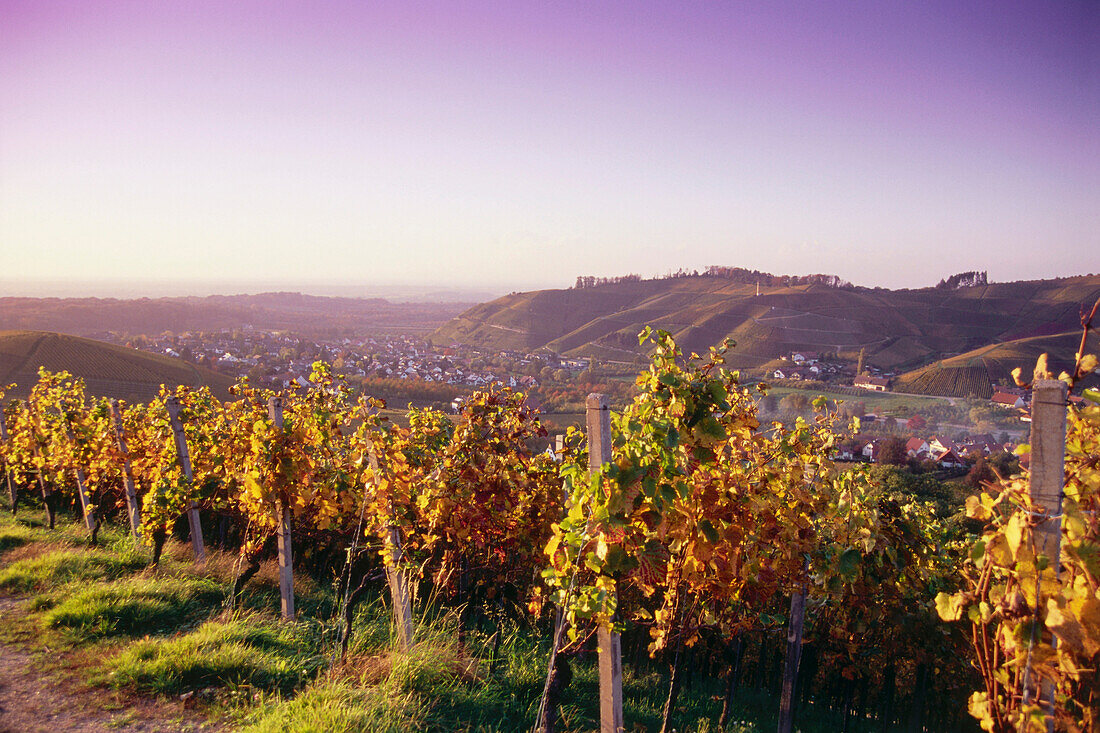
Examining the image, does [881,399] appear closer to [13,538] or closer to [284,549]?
[284,549]

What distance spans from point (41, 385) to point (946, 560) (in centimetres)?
1276

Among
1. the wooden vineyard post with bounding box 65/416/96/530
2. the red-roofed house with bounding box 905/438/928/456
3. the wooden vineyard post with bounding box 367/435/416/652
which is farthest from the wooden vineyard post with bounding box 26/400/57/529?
the red-roofed house with bounding box 905/438/928/456

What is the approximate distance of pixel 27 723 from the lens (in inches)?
133

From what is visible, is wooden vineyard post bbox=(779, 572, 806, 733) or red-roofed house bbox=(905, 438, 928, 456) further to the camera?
red-roofed house bbox=(905, 438, 928, 456)

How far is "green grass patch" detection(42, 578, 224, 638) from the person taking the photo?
14.8 feet

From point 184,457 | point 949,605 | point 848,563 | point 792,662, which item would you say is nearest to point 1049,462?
point 949,605

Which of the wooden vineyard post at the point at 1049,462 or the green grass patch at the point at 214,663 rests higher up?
the wooden vineyard post at the point at 1049,462

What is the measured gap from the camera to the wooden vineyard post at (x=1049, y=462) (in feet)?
5.49

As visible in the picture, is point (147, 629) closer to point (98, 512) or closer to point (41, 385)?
point (98, 512)

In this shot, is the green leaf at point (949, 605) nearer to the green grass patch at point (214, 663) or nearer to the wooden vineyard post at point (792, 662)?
the wooden vineyard post at point (792, 662)

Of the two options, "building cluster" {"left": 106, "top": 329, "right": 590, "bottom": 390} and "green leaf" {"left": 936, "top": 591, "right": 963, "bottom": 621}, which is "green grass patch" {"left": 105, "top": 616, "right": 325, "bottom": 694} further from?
"building cluster" {"left": 106, "top": 329, "right": 590, "bottom": 390}

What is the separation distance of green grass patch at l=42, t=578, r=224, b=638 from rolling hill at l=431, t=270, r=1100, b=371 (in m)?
63.6

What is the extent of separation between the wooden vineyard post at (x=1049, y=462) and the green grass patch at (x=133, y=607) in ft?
18.9

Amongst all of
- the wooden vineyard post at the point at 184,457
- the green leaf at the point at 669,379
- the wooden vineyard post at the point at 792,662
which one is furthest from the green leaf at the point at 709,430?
the wooden vineyard post at the point at 184,457
